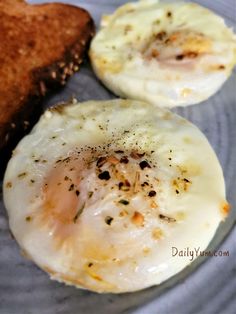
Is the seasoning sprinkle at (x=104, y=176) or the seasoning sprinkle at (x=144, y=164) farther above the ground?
the seasoning sprinkle at (x=144, y=164)

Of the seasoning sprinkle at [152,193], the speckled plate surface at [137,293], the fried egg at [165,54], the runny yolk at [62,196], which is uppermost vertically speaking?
the fried egg at [165,54]

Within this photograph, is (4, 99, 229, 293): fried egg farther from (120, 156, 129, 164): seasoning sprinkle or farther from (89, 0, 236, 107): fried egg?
(89, 0, 236, 107): fried egg

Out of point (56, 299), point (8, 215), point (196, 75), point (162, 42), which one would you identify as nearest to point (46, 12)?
point (162, 42)

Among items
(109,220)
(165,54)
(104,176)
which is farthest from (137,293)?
(165,54)

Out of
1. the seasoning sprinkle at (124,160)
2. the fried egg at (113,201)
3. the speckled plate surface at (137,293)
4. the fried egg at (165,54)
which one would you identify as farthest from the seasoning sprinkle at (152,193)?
the fried egg at (165,54)

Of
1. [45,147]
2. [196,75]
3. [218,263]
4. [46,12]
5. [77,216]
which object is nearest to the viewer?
[77,216]

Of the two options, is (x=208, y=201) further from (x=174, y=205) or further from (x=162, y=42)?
(x=162, y=42)

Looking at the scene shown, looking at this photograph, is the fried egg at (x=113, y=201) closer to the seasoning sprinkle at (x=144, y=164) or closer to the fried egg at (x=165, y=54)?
the seasoning sprinkle at (x=144, y=164)
